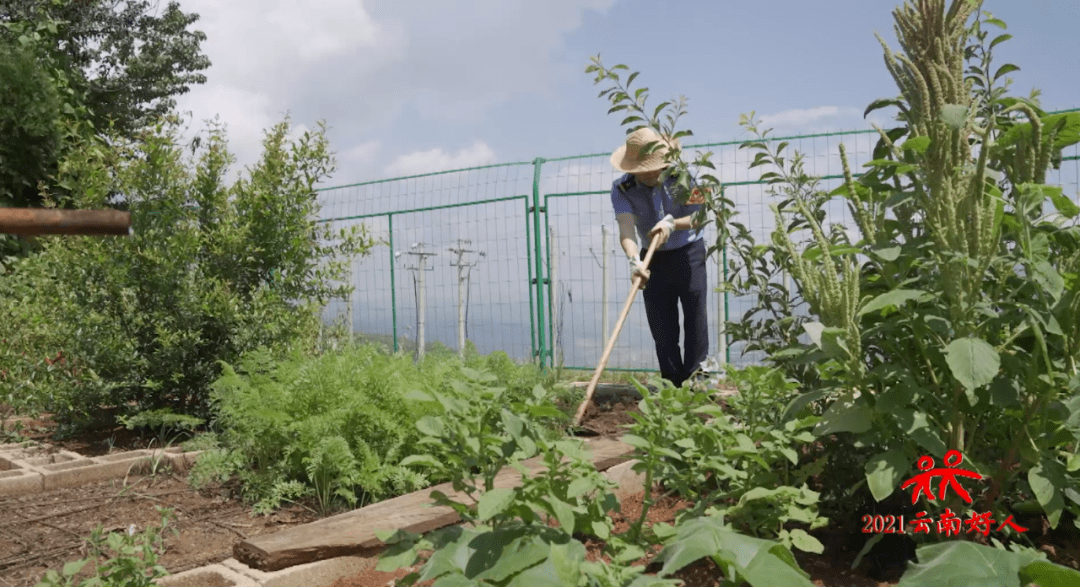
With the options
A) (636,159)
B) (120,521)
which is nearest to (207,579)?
(120,521)

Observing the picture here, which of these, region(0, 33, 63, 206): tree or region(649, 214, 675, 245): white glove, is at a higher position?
region(0, 33, 63, 206): tree

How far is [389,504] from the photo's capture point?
9.78 feet

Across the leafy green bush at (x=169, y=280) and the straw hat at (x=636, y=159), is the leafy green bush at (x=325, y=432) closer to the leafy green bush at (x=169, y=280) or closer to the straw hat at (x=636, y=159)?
the leafy green bush at (x=169, y=280)

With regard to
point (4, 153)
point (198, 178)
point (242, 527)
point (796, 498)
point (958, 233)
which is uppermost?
point (4, 153)

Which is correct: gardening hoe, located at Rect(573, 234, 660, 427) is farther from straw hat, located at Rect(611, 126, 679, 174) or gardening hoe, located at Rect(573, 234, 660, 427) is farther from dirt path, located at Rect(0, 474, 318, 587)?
dirt path, located at Rect(0, 474, 318, 587)

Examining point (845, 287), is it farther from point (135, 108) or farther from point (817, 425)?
point (135, 108)

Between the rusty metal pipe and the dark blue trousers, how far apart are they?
448 cm

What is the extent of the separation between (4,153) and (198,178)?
590 centimetres

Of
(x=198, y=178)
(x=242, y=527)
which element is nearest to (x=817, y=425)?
(x=242, y=527)

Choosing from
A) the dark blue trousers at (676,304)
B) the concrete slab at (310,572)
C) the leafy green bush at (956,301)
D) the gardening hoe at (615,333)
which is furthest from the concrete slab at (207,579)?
the dark blue trousers at (676,304)

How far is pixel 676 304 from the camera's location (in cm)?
545

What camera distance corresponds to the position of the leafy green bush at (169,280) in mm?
4762

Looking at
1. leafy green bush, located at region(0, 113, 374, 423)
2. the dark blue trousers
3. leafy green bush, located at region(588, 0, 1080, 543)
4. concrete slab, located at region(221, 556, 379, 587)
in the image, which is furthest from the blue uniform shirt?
concrete slab, located at region(221, 556, 379, 587)

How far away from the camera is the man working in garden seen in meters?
5.23
